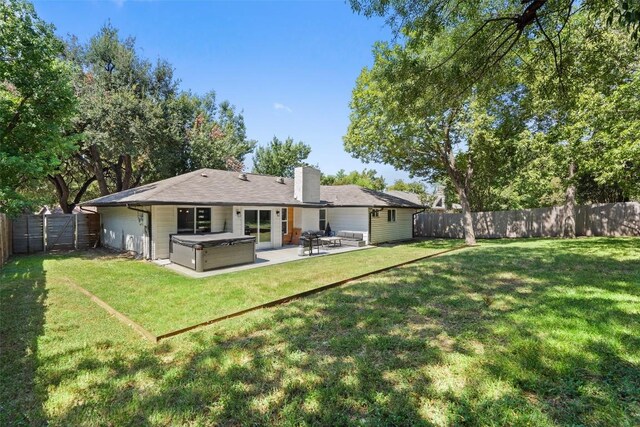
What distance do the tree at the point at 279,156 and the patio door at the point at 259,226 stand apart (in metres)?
18.5

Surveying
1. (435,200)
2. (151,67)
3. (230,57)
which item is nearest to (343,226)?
(230,57)

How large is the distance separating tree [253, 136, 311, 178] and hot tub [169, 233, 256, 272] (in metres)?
22.1

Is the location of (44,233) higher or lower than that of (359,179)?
lower

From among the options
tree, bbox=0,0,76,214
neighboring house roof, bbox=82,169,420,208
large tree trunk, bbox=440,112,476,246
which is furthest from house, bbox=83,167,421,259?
large tree trunk, bbox=440,112,476,246

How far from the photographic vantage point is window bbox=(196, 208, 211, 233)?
11.8 metres

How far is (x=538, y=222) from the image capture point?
18172 millimetres

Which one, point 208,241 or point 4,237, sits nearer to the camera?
point 208,241

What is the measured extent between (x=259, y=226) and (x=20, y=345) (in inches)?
379

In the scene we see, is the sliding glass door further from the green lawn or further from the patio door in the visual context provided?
the green lawn

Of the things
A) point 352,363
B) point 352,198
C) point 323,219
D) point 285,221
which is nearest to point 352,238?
point 323,219

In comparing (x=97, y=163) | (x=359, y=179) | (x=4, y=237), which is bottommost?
(x=4, y=237)

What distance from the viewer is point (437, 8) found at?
18.7ft

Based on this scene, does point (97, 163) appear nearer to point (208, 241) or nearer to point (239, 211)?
point (239, 211)

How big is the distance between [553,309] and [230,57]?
13.0 m
